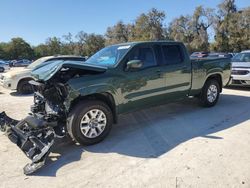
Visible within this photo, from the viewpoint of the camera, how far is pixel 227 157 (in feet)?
13.5

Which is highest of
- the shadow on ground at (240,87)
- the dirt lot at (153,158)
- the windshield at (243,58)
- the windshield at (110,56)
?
the windshield at (110,56)

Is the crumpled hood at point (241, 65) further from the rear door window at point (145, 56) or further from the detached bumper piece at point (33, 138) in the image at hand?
the detached bumper piece at point (33, 138)

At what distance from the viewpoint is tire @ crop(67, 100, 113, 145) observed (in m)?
4.60

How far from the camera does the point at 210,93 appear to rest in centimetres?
735

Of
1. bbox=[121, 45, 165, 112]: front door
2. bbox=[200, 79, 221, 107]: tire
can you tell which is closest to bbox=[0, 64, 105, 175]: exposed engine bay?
bbox=[121, 45, 165, 112]: front door

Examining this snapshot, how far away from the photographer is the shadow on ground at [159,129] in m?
4.48

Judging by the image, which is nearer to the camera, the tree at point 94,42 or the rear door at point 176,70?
the rear door at point 176,70

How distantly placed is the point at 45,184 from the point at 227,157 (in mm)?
2783

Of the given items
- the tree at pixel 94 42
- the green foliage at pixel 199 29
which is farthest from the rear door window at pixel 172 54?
the tree at pixel 94 42

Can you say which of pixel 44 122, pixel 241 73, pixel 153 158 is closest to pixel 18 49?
pixel 241 73

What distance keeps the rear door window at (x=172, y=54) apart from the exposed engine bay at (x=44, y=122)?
6.66 ft

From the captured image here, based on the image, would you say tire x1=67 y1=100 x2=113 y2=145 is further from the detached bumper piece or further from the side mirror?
the side mirror

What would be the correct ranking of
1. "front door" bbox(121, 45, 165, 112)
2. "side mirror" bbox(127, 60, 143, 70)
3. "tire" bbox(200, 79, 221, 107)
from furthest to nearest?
1. "tire" bbox(200, 79, 221, 107)
2. "front door" bbox(121, 45, 165, 112)
3. "side mirror" bbox(127, 60, 143, 70)

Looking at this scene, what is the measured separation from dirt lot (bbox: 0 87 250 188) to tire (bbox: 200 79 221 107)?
0.97 m
